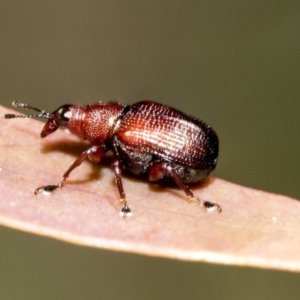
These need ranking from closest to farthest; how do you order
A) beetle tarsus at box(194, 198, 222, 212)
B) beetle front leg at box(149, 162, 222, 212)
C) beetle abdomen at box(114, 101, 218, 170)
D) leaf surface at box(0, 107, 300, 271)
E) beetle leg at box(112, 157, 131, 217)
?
leaf surface at box(0, 107, 300, 271) → beetle leg at box(112, 157, 131, 217) → beetle tarsus at box(194, 198, 222, 212) → beetle front leg at box(149, 162, 222, 212) → beetle abdomen at box(114, 101, 218, 170)

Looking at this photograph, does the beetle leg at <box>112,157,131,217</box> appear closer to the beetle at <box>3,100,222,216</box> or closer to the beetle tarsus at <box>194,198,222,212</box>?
the beetle at <box>3,100,222,216</box>

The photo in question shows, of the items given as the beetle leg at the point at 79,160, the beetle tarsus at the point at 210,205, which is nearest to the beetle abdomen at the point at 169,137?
the beetle leg at the point at 79,160

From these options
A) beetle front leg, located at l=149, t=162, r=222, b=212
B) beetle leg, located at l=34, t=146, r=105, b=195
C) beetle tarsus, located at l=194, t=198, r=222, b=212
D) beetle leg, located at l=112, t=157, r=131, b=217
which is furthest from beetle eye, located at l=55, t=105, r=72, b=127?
beetle tarsus, located at l=194, t=198, r=222, b=212

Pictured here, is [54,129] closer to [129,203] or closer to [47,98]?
[129,203]

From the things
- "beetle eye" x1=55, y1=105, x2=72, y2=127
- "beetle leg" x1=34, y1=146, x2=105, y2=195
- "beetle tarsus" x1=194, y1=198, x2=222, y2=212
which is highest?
"beetle tarsus" x1=194, y1=198, x2=222, y2=212

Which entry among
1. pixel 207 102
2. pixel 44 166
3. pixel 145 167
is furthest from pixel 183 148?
pixel 207 102

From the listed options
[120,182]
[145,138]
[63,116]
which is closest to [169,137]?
[145,138]
